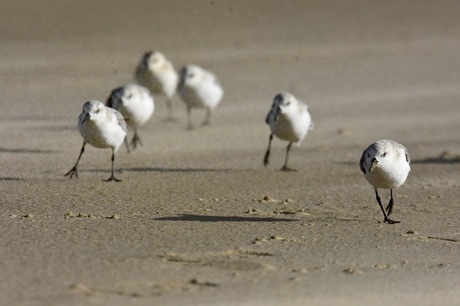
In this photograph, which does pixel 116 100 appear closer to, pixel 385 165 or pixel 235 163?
pixel 235 163

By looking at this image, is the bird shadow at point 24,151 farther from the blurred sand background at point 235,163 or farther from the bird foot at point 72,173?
the bird foot at point 72,173

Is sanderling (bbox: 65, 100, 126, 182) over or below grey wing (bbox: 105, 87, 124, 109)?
below

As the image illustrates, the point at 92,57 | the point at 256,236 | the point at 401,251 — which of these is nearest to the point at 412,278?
the point at 401,251

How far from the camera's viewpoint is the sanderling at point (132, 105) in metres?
14.5

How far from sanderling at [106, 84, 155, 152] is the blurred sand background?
14.7 inches

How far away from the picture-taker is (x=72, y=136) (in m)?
15.2

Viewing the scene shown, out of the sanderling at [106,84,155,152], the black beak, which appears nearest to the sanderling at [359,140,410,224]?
the black beak

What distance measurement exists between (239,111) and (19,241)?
28.9 ft

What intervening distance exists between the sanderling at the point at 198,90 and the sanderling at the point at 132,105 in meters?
1.99

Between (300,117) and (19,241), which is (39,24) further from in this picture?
(19,241)

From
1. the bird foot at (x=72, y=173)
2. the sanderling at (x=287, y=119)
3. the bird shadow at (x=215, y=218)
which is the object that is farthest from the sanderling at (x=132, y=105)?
the bird shadow at (x=215, y=218)

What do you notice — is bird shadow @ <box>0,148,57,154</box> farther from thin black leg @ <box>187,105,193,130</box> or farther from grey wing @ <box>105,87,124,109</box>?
thin black leg @ <box>187,105,193,130</box>

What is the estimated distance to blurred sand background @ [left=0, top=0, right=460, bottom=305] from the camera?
8297 millimetres

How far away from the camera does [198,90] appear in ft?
55.8
